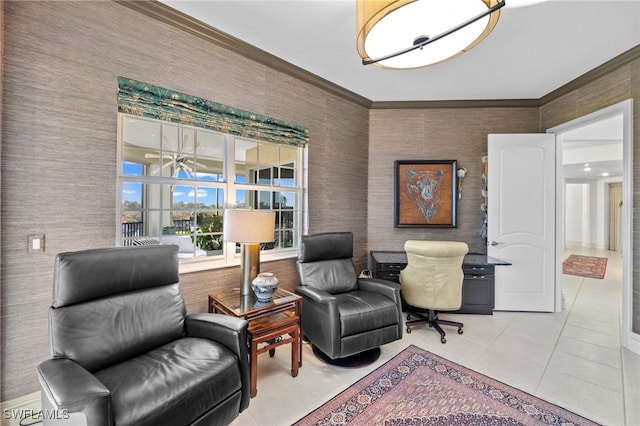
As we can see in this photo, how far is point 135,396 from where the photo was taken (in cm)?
116

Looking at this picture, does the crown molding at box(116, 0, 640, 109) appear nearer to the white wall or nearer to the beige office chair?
the beige office chair

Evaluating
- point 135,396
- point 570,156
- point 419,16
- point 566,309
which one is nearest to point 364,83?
point 419,16

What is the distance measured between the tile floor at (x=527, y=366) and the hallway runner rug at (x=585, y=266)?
7.99 ft

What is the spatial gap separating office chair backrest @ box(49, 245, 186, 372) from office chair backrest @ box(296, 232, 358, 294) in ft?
3.75

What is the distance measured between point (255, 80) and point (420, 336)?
119 inches

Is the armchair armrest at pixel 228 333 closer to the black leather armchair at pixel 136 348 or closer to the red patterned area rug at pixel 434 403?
the black leather armchair at pixel 136 348

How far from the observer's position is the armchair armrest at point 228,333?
59.1 inches

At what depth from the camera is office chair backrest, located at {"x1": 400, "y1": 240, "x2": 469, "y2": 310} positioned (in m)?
2.59

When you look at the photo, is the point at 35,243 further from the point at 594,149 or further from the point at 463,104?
the point at 594,149

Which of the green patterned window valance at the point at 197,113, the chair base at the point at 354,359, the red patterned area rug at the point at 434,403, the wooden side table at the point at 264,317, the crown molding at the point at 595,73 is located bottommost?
the red patterned area rug at the point at 434,403

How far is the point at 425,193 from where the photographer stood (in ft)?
12.1

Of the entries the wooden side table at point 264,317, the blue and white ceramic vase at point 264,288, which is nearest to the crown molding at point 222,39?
the blue and white ceramic vase at point 264,288

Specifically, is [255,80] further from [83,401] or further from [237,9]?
[83,401]

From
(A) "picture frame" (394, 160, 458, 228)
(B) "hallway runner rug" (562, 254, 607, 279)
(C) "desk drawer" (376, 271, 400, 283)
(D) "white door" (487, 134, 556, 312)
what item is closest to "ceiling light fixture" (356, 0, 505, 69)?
(A) "picture frame" (394, 160, 458, 228)
